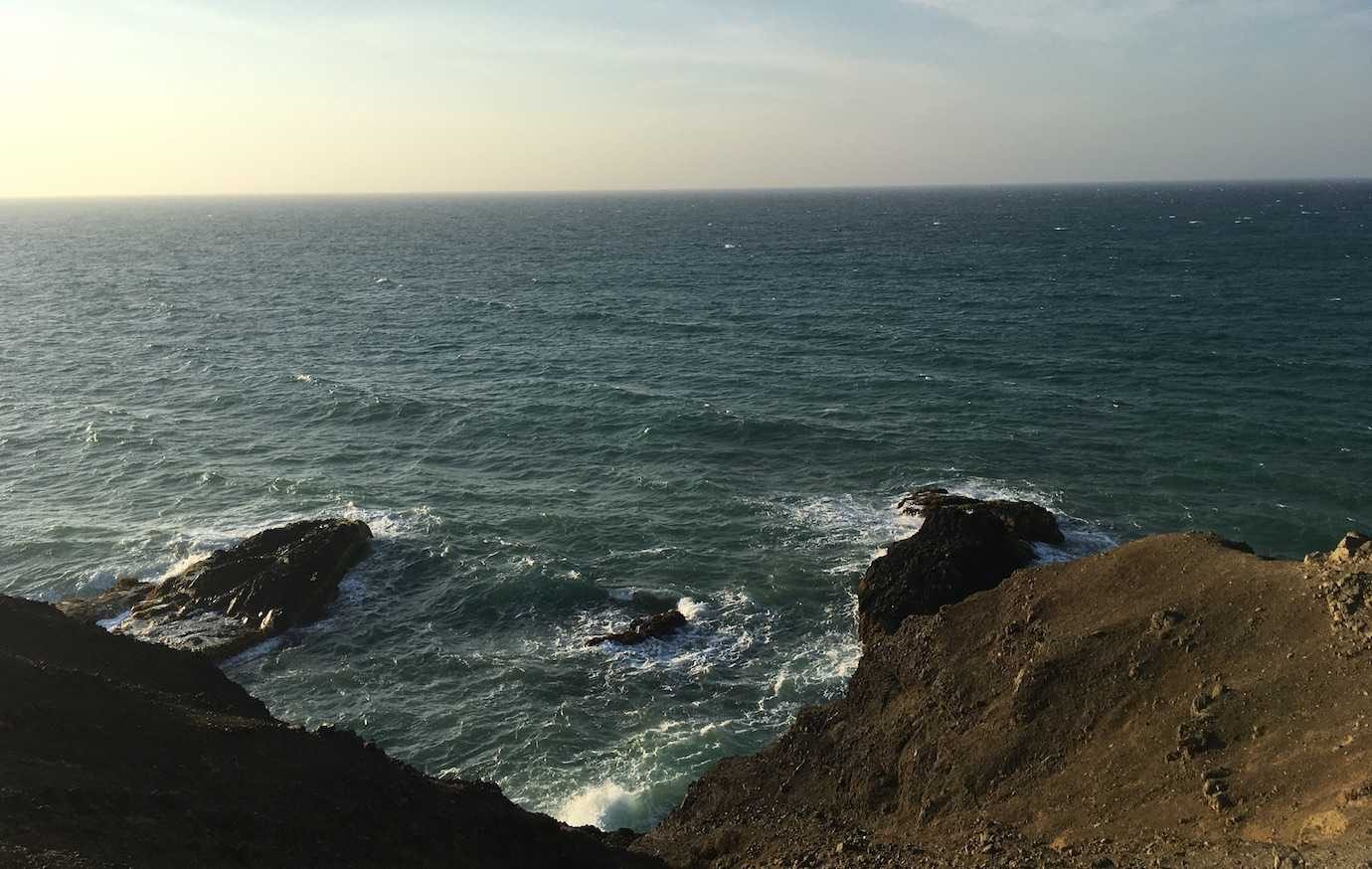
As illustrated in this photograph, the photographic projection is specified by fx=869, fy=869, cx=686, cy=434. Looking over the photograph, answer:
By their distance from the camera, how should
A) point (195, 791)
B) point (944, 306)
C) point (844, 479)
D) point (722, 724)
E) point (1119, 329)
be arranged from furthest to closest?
point (944, 306), point (1119, 329), point (844, 479), point (722, 724), point (195, 791)

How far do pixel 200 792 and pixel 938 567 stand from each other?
25521mm

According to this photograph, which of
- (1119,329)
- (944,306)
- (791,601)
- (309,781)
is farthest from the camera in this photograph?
(944,306)


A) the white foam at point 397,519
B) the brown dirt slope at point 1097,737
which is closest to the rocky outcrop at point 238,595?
the white foam at point 397,519

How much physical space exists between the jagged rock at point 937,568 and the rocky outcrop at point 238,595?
2417 centimetres

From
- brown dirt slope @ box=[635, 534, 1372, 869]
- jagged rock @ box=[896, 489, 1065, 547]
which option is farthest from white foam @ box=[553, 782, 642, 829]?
jagged rock @ box=[896, 489, 1065, 547]

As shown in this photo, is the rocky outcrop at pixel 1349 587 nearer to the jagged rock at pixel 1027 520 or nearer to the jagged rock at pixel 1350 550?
the jagged rock at pixel 1350 550

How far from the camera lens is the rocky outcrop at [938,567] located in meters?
33.1

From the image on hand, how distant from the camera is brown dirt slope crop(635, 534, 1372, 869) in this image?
17719 millimetres

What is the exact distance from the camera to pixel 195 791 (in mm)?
17375

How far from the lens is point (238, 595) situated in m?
38.0

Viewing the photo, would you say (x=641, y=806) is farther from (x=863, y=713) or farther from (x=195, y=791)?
(x=195, y=791)

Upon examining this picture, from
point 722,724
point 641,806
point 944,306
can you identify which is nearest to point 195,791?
point 641,806

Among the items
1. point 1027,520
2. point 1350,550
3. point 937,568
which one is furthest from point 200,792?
point 1027,520

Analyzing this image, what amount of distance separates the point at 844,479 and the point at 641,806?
27.7 metres
